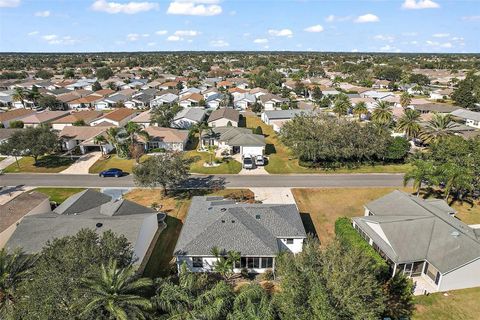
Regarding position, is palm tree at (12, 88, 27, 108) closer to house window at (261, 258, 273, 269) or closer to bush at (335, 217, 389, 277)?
house window at (261, 258, 273, 269)

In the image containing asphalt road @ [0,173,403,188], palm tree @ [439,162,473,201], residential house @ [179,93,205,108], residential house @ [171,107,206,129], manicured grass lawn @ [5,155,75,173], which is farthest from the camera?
residential house @ [179,93,205,108]

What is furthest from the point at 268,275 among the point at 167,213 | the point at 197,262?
the point at 167,213

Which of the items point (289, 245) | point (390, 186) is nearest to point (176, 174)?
point (289, 245)

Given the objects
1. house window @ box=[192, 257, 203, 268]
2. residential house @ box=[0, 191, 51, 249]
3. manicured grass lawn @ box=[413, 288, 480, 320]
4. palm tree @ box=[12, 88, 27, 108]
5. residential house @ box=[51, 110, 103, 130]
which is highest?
palm tree @ box=[12, 88, 27, 108]

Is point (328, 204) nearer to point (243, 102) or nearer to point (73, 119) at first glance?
point (73, 119)

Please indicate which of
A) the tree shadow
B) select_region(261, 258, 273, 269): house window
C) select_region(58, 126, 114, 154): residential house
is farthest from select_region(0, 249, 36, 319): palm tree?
select_region(58, 126, 114, 154): residential house

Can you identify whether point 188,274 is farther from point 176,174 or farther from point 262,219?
point 176,174
